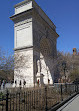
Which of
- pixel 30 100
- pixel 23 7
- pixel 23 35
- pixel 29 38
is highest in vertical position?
pixel 23 7

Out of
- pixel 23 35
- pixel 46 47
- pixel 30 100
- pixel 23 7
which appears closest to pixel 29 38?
pixel 23 35

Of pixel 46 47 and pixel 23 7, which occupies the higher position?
pixel 23 7

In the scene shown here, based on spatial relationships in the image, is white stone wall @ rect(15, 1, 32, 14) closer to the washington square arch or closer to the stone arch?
the washington square arch

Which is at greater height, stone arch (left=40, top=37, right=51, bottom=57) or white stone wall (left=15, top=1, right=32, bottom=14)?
white stone wall (left=15, top=1, right=32, bottom=14)

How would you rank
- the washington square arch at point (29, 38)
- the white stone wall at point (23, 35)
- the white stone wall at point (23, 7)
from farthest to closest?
the white stone wall at point (23, 7) → the white stone wall at point (23, 35) → the washington square arch at point (29, 38)

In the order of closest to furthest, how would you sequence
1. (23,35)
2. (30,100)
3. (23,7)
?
1. (30,100)
2. (23,35)
3. (23,7)

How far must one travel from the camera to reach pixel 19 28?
19656 millimetres

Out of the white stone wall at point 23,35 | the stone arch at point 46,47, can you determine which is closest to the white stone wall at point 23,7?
the white stone wall at point 23,35

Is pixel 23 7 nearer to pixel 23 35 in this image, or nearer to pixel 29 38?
pixel 23 35

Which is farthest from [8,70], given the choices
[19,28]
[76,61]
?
[76,61]

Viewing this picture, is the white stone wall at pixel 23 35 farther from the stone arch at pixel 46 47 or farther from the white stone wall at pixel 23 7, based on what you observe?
the stone arch at pixel 46 47

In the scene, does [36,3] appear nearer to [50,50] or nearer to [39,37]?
[39,37]

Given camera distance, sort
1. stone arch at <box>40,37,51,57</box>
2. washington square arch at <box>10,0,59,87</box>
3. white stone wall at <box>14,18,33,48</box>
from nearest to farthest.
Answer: washington square arch at <box>10,0,59,87</box>
white stone wall at <box>14,18,33,48</box>
stone arch at <box>40,37,51,57</box>

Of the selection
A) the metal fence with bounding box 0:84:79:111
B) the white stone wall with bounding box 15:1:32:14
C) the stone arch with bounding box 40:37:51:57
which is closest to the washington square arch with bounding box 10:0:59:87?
the white stone wall with bounding box 15:1:32:14
